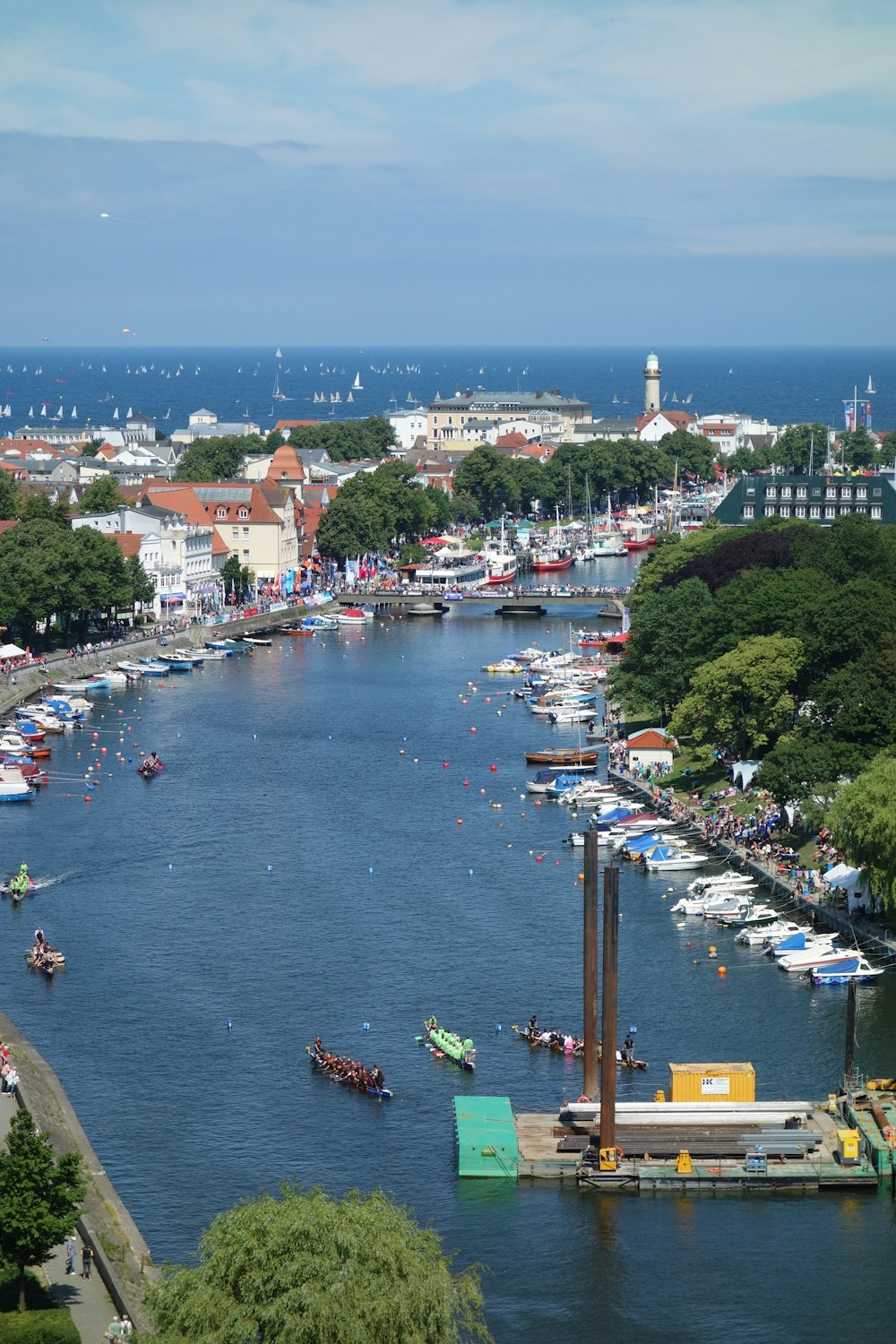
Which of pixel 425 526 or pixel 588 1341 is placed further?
pixel 425 526

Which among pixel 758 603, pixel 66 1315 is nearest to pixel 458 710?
pixel 758 603

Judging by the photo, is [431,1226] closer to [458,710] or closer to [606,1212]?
[606,1212]

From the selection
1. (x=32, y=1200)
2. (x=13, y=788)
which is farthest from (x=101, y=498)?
(x=32, y=1200)

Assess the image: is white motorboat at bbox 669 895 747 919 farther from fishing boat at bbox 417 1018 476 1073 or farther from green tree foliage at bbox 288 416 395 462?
green tree foliage at bbox 288 416 395 462

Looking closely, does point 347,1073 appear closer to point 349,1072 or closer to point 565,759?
point 349,1072

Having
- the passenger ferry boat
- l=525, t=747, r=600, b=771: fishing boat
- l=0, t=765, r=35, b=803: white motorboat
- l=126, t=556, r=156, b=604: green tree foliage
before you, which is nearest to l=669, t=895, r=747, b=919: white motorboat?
l=525, t=747, r=600, b=771: fishing boat
